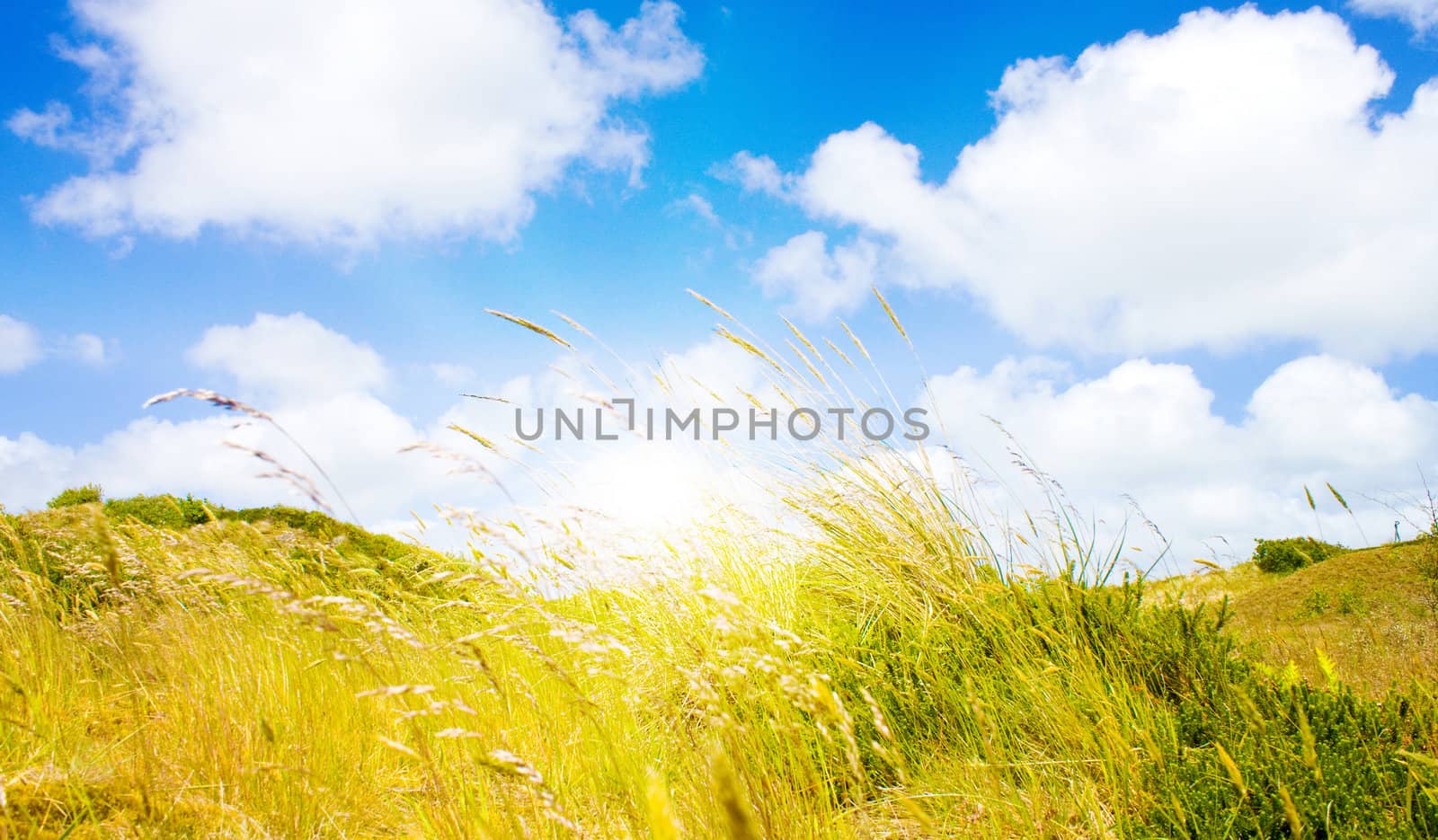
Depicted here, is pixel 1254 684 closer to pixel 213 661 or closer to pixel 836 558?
pixel 836 558

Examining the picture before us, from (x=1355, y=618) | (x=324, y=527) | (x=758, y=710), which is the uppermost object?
(x=324, y=527)

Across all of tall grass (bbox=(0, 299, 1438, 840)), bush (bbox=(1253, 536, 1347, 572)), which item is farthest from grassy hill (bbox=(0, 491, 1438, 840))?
bush (bbox=(1253, 536, 1347, 572))

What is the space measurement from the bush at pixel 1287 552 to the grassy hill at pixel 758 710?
9.48ft

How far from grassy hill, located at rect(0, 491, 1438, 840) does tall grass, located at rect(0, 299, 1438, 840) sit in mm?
15

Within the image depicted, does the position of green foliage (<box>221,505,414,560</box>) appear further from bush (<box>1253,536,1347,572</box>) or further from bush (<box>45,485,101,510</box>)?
bush (<box>1253,536,1347,572</box>)

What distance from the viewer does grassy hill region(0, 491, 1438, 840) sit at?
72.1 inches

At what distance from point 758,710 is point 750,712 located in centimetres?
57

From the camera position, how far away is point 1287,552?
718 centimetres

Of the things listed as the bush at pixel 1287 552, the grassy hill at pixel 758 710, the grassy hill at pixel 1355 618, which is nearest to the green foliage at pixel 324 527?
the grassy hill at pixel 758 710

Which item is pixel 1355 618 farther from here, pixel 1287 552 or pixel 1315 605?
pixel 1287 552

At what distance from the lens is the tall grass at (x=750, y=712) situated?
1.83 meters

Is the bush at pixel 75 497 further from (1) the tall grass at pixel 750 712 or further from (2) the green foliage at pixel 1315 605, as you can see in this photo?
(2) the green foliage at pixel 1315 605

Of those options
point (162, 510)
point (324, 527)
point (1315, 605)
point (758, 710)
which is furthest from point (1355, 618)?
point (162, 510)

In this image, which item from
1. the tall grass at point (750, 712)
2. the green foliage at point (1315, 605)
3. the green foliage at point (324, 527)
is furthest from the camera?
the green foliage at point (324, 527)
